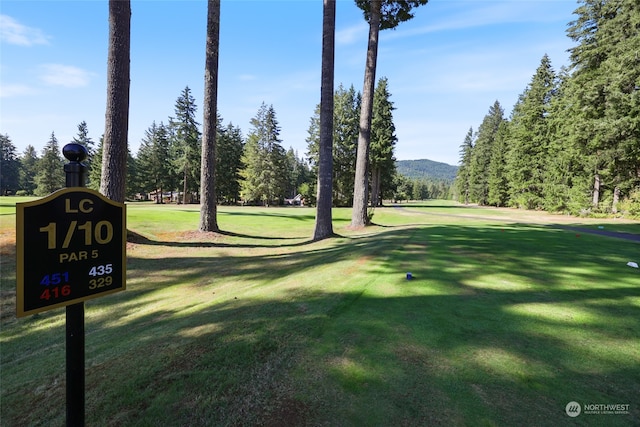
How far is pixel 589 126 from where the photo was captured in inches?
923

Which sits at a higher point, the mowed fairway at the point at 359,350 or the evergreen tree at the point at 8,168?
the evergreen tree at the point at 8,168

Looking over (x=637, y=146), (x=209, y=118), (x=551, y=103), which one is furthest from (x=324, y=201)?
(x=551, y=103)

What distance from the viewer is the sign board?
6.31 feet

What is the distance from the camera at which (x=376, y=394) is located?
2445 mm

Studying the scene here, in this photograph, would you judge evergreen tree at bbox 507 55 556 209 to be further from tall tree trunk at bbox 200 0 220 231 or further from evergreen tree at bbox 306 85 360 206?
tall tree trunk at bbox 200 0 220 231

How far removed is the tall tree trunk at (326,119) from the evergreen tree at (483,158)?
53.0 metres

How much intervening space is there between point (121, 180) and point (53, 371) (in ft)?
25.3

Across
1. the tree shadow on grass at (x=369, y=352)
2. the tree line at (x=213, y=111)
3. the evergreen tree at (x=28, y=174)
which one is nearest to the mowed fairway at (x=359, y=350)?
the tree shadow on grass at (x=369, y=352)

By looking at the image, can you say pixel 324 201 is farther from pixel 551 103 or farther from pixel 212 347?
pixel 551 103

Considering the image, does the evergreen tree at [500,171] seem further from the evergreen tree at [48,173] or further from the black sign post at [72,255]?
the evergreen tree at [48,173]

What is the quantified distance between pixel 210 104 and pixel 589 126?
27.9 meters

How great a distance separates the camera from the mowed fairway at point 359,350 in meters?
2.34

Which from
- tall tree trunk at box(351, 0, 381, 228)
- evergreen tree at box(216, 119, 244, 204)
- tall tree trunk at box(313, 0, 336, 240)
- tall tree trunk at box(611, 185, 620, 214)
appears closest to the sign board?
tall tree trunk at box(313, 0, 336, 240)

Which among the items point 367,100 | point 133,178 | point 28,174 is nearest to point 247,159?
point 133,178
